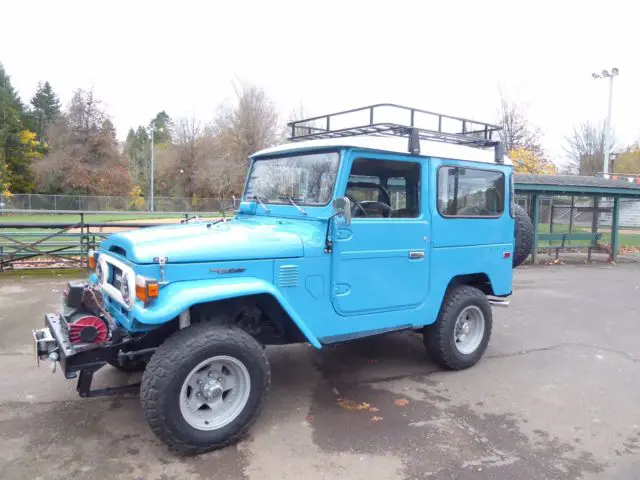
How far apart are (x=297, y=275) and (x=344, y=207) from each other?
65cm

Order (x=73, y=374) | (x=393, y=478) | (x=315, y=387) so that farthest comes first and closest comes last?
(x=315, y=387)
(x=73, y=374)
(x=393, y=478)

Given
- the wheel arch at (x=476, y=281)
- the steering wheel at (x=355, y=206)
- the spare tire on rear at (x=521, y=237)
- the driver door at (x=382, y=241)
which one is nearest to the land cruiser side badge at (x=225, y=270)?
the driver door at (x=382, y=241)

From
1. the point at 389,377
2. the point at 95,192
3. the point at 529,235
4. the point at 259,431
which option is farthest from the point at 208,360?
the point at 95,192

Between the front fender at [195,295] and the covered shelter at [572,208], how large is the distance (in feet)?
39.2

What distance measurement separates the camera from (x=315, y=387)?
4.64 m

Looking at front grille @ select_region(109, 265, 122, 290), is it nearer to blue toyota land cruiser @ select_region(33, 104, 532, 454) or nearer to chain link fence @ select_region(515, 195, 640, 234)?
blue toyota land cruiser @ select_region(33, 104, 532, 454)

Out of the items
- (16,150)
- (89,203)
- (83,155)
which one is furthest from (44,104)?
(89,203)

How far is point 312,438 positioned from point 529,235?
12.6 feet

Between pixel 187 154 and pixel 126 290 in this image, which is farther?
pixel 187 154

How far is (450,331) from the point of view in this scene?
4922mm

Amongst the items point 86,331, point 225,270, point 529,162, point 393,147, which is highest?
point 529,162

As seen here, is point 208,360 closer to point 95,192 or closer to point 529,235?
point 529,235

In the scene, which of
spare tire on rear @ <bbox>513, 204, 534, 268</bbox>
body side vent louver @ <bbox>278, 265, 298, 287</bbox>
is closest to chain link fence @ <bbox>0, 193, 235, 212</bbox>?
spare tire on rear @ <bbox>513, 204, 534, 268</bbox>

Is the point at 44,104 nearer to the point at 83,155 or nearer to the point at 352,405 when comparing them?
the point at 83,155
